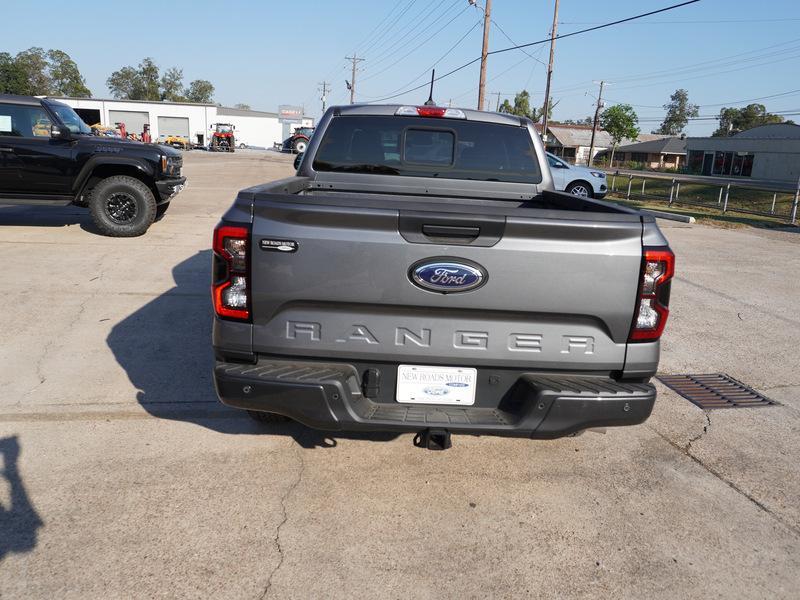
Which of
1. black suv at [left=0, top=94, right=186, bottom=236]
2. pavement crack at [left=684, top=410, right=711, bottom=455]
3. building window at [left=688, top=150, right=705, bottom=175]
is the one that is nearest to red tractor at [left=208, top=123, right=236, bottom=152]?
black suv at [left=0, top=94, right=186, bottom=236]

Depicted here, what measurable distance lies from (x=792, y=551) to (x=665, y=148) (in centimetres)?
9861

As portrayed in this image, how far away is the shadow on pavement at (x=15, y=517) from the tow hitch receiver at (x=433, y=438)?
178 centimetres

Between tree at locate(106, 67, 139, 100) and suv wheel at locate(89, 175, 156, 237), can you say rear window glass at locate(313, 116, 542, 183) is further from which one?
tree at locate(106, 67, 139, 100)

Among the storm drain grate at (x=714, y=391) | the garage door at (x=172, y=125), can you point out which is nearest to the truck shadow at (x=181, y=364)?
the storm drain grate at (x=714, y=391)

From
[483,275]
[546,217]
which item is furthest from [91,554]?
[546,217]

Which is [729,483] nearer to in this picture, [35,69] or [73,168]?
[73,168]

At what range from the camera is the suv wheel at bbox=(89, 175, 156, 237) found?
32.5 feet

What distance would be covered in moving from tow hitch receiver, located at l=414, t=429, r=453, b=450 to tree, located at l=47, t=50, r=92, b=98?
4739 inches

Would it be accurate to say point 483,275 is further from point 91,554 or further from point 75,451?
point 75,451

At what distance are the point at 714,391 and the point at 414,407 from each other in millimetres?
3259

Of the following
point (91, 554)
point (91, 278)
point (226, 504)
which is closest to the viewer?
point (91, 554)

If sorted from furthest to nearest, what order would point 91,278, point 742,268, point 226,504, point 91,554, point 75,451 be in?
1. point 742,268
2. point 91,278
3. point 75,451
4. point 226,504
5. point 91,554

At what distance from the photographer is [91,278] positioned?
24.9 feet

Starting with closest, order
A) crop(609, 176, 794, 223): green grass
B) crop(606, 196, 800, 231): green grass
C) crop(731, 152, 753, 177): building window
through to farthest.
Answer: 1. crop(606, 196, 800, 231): green grass
2. crop(609, 176, 794, 223): green grass
3. crop(731, 152, 753, 177): building window
